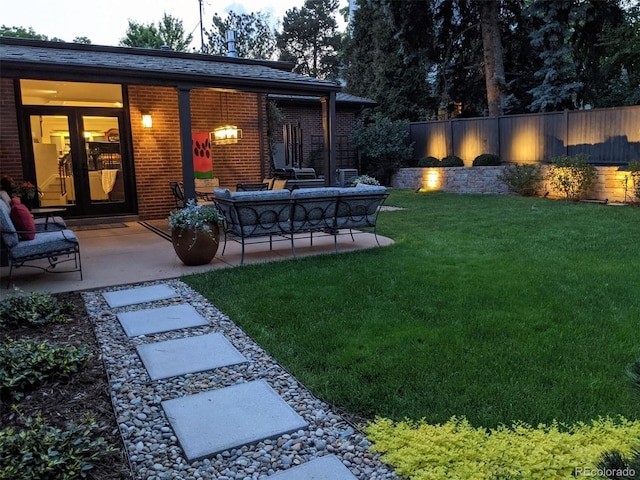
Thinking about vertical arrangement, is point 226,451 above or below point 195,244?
below

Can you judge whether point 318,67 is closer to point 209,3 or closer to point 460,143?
point 209,3

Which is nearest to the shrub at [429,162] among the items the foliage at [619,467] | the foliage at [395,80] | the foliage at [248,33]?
the foliage at [395,80]

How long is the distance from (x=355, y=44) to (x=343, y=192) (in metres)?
18.5

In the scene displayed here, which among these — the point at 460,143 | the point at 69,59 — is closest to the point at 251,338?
the point at 69,59

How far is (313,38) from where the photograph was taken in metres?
36.8

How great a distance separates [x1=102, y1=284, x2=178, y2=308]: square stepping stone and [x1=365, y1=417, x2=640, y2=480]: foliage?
2917 mm

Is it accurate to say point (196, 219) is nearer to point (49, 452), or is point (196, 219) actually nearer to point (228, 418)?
point (228, 418)

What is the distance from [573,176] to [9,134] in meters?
11.8

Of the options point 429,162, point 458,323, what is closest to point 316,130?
point 429,162

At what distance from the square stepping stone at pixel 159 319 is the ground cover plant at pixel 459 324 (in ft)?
1.02

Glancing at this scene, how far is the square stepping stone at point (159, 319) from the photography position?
383 centimetres

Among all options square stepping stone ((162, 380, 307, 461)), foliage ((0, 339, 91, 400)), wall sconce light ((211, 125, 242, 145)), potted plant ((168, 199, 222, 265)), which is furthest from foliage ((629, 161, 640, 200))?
foliage ((0, 339, 91, 400))

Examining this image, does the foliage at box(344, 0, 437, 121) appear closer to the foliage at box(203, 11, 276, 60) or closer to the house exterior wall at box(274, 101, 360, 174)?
the house exterior wall at box(274, 101, 360, 174)

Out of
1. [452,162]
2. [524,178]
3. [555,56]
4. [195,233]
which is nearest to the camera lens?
[195,233]
